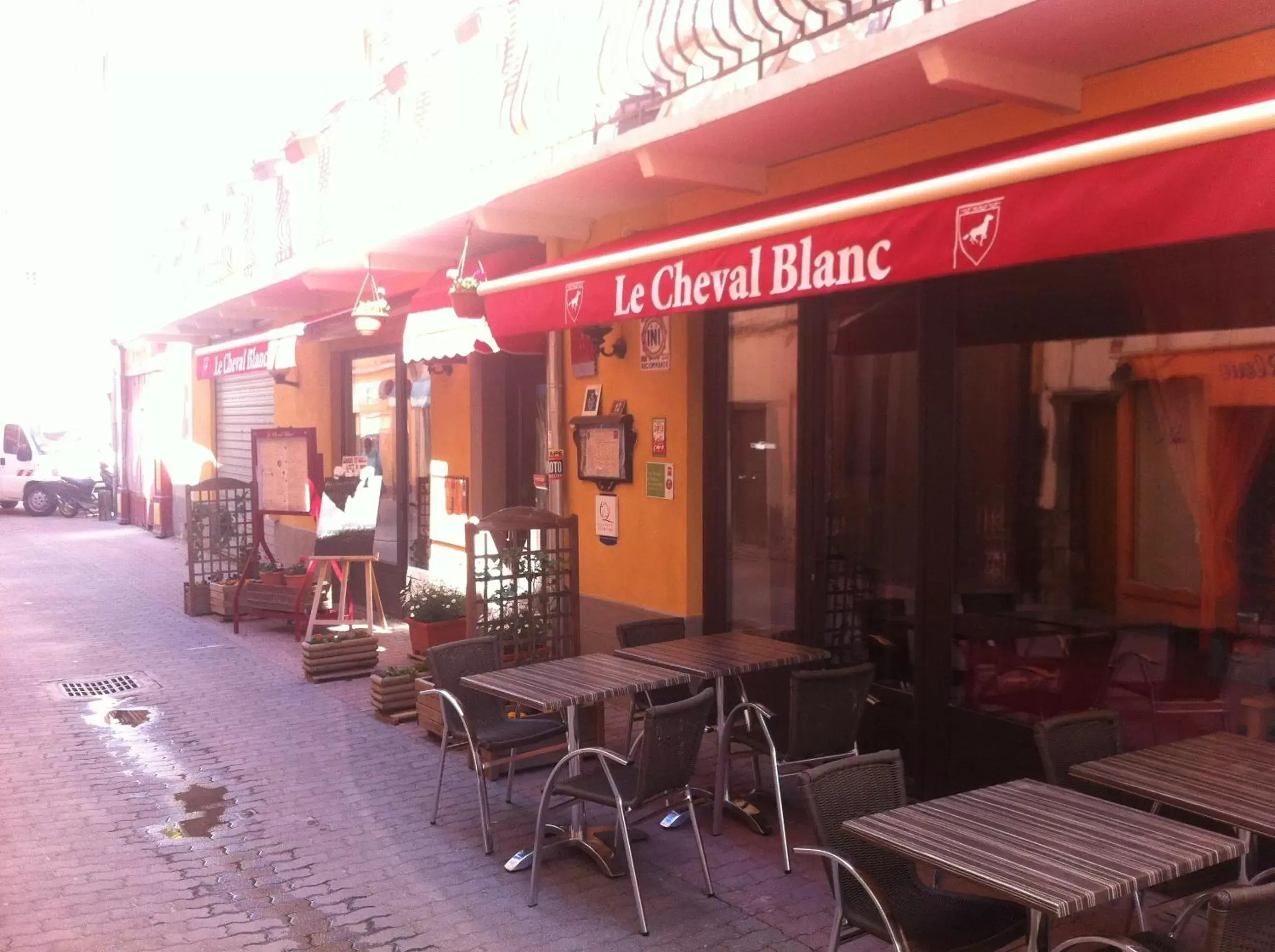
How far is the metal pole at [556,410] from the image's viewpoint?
8.69 metres

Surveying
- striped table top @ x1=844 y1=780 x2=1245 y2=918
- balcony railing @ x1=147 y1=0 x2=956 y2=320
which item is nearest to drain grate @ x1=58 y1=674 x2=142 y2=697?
balcony railing @ x1=147 y1=0 x2=956 y2=320

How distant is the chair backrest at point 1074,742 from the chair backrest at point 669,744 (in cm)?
138

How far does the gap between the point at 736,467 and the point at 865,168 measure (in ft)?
7.25

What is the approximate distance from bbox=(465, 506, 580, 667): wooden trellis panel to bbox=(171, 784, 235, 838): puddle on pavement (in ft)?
5.52

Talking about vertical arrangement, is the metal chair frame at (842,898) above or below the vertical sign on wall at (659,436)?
below

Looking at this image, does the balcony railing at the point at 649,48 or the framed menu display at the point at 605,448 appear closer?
the balcony railing at the point at 649,48

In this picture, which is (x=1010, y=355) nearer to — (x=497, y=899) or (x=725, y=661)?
(x=725, y=661)

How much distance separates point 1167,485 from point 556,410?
481 cm

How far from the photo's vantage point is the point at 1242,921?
2.65 meters

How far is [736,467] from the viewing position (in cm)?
748

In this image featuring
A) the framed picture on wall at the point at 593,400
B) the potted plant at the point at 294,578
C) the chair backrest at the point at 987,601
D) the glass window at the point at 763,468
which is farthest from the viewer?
the potted plant at the point at 294,578

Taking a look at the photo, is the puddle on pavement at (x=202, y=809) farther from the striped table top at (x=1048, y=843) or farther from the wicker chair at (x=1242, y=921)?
the wicker chair at (x=1242, y=921)

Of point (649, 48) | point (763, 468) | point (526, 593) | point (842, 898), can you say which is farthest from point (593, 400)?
point (842, 898)

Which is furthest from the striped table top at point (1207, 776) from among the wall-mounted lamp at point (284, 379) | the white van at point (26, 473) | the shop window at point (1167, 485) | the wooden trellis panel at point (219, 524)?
the white van at point (26, 473)
